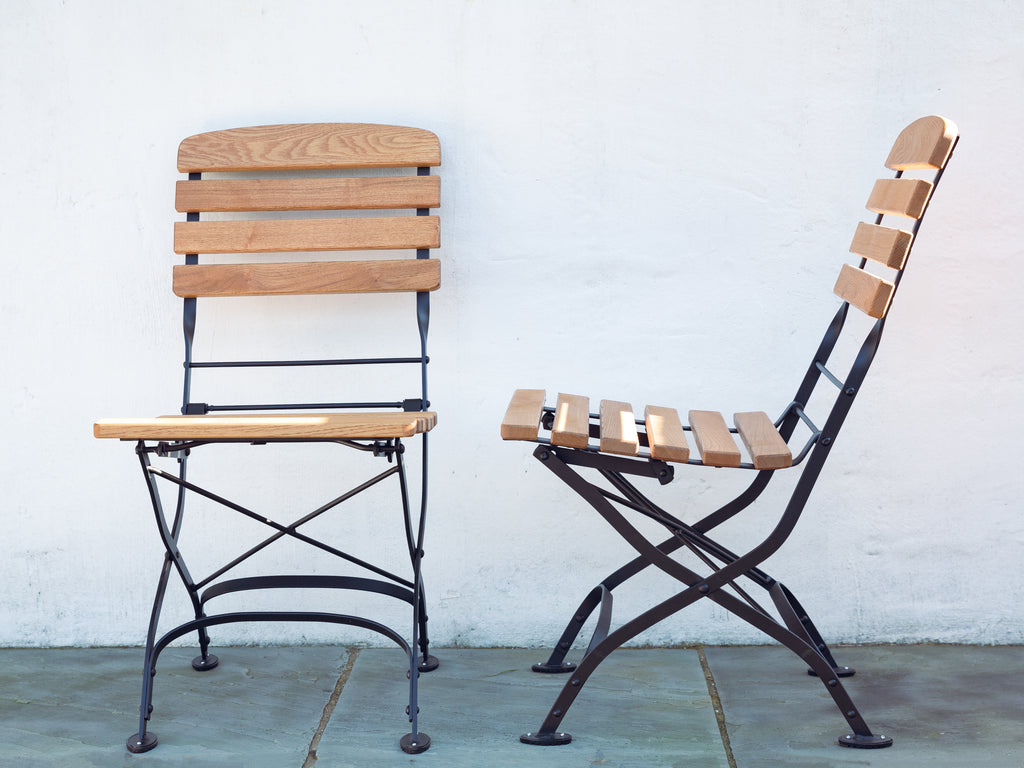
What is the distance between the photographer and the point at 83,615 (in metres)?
2.71

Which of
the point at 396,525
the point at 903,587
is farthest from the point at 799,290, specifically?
the point at 396,525

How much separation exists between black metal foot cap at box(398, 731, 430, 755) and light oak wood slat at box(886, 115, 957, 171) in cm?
153

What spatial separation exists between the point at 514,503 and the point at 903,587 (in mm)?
1046

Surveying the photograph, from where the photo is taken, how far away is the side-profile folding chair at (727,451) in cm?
191

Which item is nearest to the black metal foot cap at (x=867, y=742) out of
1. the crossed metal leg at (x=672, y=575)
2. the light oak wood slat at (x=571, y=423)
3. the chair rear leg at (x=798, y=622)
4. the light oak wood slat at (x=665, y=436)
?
the crossed metal leg at (x=672, y=575)

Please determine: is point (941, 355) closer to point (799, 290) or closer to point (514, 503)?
point (799, 290)

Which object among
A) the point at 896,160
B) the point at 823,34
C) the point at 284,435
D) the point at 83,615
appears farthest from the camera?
the point at 83,615

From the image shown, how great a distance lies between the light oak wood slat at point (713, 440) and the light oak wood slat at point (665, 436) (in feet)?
0.12

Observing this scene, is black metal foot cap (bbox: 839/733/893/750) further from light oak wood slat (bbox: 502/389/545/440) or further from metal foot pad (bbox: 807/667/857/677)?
light oak wood slat (bbox: 502/389/545/440)

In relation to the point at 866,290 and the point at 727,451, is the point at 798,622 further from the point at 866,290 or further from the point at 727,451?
the point at 866,290

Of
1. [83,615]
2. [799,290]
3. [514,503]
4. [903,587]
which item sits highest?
[799,290]

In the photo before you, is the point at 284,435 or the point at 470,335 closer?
the point at 284,435

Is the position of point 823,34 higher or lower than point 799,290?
higher

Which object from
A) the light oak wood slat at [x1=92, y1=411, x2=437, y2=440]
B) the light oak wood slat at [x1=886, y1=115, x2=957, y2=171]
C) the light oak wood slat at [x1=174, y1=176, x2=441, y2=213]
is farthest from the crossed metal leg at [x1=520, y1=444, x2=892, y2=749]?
the light oak wood slat at [x1=174, y1=176, x2=441, y2=213]
